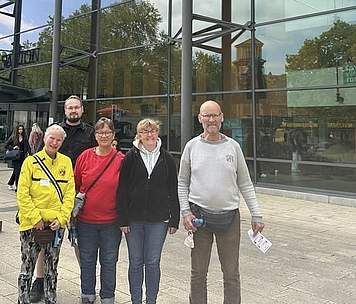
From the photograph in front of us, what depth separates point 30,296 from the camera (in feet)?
12.9

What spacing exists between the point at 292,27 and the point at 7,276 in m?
10.8

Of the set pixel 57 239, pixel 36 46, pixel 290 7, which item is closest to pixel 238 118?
pixel 290 7

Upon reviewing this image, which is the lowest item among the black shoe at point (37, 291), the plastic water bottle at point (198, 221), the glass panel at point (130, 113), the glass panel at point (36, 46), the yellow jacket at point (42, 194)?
the black shoe at point (37, 291)

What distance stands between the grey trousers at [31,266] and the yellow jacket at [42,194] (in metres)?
0.16

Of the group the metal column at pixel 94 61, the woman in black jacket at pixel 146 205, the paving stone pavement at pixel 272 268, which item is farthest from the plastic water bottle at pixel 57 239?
the metal column at pixel 94 61

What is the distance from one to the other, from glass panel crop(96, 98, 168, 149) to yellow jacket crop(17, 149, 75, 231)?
1162 centimetres

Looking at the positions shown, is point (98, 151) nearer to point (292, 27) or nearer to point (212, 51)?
point (292, 27)

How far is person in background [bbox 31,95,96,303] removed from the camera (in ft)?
13.2

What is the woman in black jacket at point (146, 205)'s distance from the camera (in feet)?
11.5

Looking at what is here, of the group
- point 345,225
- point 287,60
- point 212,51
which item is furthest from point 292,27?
point 345,225

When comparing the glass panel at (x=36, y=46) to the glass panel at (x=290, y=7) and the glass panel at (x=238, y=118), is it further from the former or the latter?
the glass panel at (x=290, y=7)

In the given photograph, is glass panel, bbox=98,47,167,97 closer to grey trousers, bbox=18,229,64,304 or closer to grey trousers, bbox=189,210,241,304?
grey trousers, bbox=18,229,64,304

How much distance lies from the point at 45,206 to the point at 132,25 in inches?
568

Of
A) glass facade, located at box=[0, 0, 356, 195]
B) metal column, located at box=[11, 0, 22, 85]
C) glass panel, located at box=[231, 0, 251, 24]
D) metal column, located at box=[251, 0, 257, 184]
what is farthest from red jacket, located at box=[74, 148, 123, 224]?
metal column, located at box=[11, 0, 22, 85]
